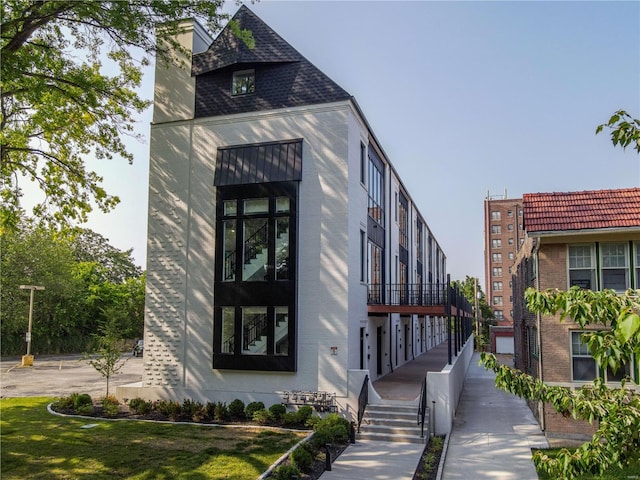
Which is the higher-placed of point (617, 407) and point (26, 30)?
point (26, 30)

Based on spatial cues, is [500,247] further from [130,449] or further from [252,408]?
[130,449]

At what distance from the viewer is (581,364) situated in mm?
14047

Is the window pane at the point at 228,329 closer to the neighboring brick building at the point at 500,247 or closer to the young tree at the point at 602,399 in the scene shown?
the young tree at the point at 602,399

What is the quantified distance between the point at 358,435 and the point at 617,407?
10987 mm

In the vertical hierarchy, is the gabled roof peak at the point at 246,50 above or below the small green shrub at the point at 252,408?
above

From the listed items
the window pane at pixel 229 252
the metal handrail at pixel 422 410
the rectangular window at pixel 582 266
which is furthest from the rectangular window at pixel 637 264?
the window pane at pixel 229 252

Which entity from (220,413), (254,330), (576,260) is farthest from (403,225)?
(220,413)

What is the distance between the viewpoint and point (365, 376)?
51.3ft

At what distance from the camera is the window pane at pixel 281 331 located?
16.7m

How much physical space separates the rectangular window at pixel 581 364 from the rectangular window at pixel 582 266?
4.80 feet

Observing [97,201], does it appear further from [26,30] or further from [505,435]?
[505,435]

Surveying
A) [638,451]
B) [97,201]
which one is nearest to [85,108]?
[97,201]

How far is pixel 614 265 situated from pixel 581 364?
9.25 ft

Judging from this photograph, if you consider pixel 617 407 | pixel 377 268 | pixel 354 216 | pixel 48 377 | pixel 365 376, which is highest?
pixel 354 216
